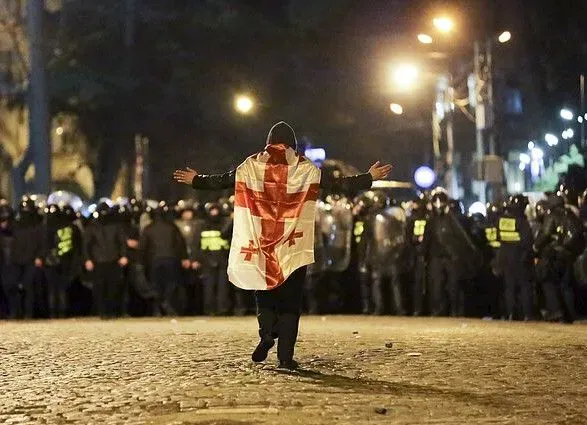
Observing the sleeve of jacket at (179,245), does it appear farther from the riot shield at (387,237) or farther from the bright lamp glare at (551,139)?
the bright lamp glare at (551,139)

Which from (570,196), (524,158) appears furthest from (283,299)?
(524,158)

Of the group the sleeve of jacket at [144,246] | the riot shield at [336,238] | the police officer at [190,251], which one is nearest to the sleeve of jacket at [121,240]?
the sleeve of jacket at [144,246]

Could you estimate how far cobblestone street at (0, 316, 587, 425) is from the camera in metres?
7.69

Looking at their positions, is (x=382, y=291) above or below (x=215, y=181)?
below

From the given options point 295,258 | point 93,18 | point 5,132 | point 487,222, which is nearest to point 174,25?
point 93,18

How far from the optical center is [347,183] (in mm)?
9875

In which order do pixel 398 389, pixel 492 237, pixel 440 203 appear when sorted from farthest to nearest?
pixel 440 203
pixel 492 237
pixel 398 389

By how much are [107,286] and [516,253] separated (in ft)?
21.3

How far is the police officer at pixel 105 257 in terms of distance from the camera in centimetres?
1870

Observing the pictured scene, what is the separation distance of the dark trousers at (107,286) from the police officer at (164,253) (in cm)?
58

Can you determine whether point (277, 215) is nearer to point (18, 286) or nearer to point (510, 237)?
point (510, 237)

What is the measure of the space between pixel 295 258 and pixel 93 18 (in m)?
33.4

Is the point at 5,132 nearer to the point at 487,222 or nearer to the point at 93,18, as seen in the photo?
the point at 93,18

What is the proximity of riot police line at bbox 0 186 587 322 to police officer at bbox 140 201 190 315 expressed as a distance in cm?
2
